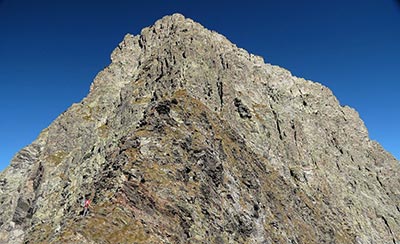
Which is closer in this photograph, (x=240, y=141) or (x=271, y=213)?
(x=271, y=213)


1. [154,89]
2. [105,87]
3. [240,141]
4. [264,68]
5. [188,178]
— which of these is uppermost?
[264,68]

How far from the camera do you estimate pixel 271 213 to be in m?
65.8

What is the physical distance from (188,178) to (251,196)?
14083 millimetres

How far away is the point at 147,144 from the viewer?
52219 millimetres

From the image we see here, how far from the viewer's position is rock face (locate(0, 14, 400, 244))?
46.5m

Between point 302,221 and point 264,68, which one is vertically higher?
point 264,68

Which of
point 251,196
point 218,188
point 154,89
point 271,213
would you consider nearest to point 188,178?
point 218,188

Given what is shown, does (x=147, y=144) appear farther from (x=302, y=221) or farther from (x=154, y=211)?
(x=302, y=221)

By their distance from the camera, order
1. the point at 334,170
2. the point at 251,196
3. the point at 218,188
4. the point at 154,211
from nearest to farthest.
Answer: the point at 154,211
the point at 218,188
the point at 251,196
the point at 334,170

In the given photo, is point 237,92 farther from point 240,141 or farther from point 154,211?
point 154,211

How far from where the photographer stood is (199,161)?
2172 inches

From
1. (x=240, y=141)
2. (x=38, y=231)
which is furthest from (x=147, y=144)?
(x=38, y=231)

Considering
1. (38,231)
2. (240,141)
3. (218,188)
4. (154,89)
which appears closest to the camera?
(218,188)

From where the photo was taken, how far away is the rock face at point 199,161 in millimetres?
46525
